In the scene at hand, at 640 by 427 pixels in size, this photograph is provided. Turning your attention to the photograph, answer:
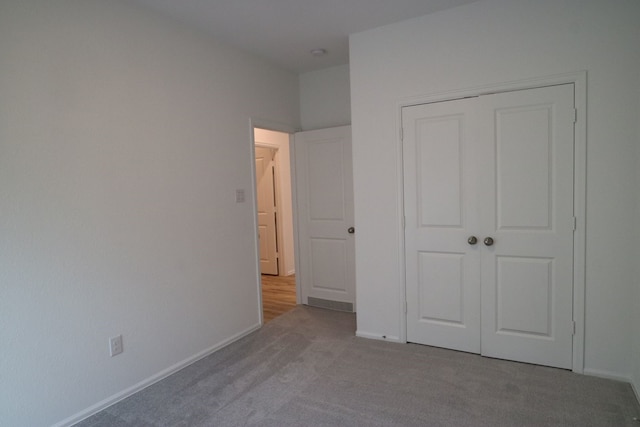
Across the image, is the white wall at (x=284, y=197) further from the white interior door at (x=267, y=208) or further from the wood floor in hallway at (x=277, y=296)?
the wood floor in hallway at (x=277, y=296)

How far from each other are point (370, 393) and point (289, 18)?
2.78 m

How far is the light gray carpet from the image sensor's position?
6.95 ft

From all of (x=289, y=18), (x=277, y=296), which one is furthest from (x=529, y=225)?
(x=277, y=296)

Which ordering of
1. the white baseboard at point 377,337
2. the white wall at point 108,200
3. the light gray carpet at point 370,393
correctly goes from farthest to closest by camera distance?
the white baseboard at point 377,337, the light gray carpet at point 370,393, the white wall at point 108,200

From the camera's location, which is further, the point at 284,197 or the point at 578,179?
the point at 284,197

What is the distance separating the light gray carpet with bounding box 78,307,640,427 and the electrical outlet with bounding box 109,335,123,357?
1.09ft

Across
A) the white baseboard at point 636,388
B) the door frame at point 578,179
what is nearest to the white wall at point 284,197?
the door frame at point 578,179

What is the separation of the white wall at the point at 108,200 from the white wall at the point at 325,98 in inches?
39.4

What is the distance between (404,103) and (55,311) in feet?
9.23

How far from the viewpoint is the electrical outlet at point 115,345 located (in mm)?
2377

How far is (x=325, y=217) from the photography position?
4.11 m

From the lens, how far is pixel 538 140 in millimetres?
2564

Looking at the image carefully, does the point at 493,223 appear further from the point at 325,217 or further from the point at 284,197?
the point at 284,197

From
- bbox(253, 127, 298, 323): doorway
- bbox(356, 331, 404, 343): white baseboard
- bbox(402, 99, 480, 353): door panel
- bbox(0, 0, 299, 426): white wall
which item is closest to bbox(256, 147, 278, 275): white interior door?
bbox(253, 127, 298, 323): doorway
